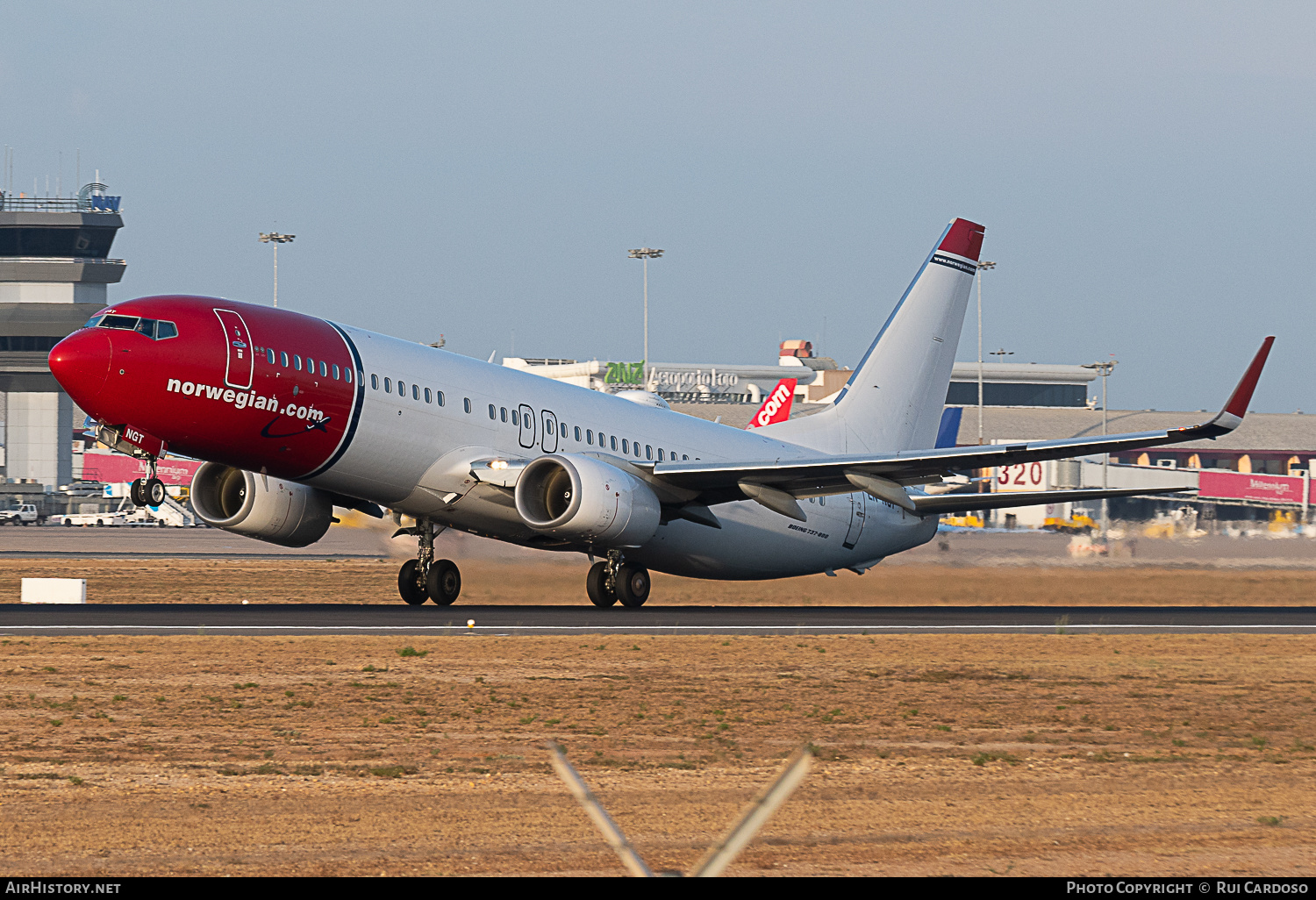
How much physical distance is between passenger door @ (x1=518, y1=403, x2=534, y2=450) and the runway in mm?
3420

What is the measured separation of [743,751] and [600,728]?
184 cm

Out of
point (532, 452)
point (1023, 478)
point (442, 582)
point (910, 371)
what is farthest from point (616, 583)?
point (1023, 478)

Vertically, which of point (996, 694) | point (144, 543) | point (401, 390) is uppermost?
point (401, 390)

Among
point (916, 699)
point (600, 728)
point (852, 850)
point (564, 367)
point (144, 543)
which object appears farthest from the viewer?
point (564, 367)

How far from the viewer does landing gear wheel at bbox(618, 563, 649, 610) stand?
31.7m

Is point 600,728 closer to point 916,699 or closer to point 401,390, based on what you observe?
point 916,699

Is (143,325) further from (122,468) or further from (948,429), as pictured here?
(122,468)

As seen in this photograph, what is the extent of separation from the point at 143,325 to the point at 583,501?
8435mm

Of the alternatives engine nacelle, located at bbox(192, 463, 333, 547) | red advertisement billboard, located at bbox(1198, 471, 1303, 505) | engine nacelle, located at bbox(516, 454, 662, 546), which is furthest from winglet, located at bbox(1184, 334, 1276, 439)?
red advertisement billboard, located at bbox(1198, 471, 1303, 505)

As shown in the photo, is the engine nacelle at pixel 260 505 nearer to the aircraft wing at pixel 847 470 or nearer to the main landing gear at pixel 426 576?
the main landing gear at pixel 426 576

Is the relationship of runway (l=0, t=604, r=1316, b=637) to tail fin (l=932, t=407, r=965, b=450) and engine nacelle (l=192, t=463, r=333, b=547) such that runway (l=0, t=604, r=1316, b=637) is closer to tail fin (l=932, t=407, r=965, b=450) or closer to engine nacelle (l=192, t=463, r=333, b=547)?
engine nacelle (l=192, t=463, r=333, b=547)

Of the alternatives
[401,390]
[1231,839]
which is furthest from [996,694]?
[401,390]

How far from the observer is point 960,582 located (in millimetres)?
36250

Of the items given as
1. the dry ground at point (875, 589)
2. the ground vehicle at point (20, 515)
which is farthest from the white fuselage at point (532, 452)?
the ground vehicle at point (20, 515)
